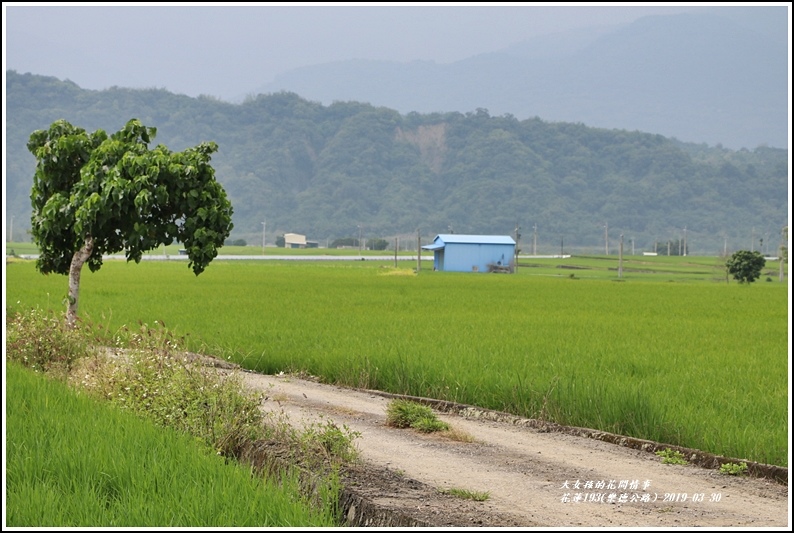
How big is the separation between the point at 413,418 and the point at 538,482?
2649 millimetres

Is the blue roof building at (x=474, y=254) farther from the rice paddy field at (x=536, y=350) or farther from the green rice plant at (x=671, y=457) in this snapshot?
the green rice plant at (x=671, y=457)

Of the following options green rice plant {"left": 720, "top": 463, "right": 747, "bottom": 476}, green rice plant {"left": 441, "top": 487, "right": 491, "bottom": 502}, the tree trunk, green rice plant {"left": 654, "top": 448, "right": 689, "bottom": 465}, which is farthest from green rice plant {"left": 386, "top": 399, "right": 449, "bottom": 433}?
the tree trunk

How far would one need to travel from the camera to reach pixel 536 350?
16.5m

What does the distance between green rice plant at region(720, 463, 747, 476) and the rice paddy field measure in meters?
0.45

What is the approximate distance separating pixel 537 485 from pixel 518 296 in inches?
1167

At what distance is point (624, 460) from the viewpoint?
9391mm

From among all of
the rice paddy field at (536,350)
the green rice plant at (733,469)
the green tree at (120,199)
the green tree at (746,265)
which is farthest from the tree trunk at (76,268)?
the green tree at (746,265)

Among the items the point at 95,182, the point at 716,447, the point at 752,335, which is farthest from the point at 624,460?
the point at 752,335

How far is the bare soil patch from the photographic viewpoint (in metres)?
7.18

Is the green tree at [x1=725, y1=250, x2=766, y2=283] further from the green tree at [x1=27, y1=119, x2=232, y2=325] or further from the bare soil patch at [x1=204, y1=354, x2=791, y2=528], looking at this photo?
the bare soil patch at [x1=204, y1=354, x2=791, y2=528]

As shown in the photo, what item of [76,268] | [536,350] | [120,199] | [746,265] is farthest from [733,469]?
[746,265]

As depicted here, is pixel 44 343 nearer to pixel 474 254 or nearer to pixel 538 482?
pixel 538 482

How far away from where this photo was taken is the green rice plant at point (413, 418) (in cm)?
1056

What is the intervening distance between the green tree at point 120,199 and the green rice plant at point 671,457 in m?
8.69
